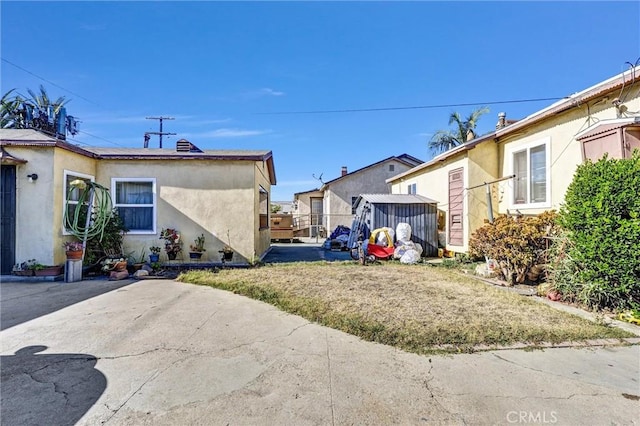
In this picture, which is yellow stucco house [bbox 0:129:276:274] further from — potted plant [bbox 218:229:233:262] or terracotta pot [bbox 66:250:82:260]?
terracotta pot [bbox 66:250:82:260]

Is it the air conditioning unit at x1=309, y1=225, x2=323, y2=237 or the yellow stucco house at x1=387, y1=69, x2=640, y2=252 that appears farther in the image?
the air conditioning unit at x1=309, y1=225, x2=323, y2=237

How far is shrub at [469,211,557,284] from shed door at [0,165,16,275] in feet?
38.5

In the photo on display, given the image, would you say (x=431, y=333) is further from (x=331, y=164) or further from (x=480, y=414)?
(x=331, y=164)

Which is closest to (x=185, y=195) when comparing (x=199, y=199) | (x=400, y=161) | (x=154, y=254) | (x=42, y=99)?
(x=199, y=199)

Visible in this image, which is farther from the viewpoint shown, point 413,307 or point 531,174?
point 531,174

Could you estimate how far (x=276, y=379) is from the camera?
294 centimetres

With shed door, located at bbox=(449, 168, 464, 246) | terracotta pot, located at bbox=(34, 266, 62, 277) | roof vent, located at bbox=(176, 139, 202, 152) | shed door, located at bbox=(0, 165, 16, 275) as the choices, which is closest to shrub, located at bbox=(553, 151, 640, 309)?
shed door, located at bbox=(449, 168, 464, 246)

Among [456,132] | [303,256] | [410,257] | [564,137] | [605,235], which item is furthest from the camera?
[456,132]

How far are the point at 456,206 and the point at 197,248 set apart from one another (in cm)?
879

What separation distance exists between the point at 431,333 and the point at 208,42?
41.0 feet

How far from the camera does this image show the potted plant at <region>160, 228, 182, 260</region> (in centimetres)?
879

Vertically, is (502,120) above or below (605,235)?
above

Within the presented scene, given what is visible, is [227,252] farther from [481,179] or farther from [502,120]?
[502,120]

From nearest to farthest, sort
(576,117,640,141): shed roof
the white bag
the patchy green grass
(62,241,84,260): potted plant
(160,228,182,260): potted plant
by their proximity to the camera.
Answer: the patchy green grass → (576,117,640,141): shed roof → (62,241,84,260): potted plant → (160,228,182,260): potted plant → the white bag
